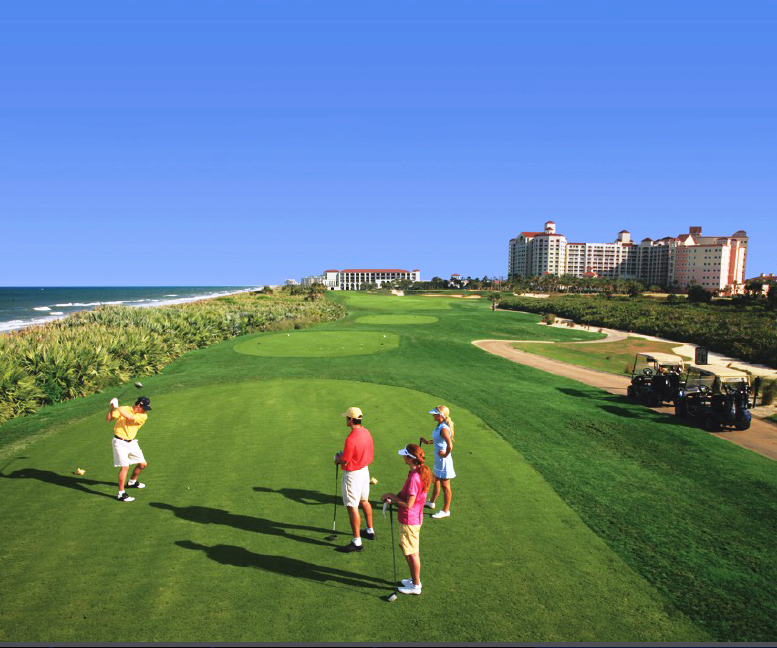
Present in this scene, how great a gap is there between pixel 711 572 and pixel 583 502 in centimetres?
241

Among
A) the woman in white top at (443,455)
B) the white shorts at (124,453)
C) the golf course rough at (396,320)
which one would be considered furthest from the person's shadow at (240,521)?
the golf course rough at (396,320)

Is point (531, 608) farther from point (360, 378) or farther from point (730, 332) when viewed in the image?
point (730, 332)

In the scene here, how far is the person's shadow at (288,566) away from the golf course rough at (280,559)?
2 centimetres

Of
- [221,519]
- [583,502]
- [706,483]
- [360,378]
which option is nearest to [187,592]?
[221,519]

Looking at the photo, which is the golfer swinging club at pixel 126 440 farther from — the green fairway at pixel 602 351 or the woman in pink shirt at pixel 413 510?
the green fairway at pixel 602 351

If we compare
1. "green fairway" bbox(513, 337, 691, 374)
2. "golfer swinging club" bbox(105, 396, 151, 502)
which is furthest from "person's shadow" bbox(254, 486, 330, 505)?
"green fairway" bbox(513, 337, 691, 374)

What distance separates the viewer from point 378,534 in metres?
7.76

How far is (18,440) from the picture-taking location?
12453 mm

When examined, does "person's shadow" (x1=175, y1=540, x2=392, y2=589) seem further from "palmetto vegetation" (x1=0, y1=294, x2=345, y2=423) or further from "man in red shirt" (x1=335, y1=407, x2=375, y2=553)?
"palmetto vegetation" (x1=0, y1=294, x2=345, y2=423)

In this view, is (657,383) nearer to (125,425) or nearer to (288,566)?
(288,566)

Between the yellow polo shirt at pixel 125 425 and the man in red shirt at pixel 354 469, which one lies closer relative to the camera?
the man in red shirt at pixel 354 469

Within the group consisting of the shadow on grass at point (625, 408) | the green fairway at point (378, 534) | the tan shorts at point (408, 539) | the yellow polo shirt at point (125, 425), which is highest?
the yellow polo shirt at point (125, 425)

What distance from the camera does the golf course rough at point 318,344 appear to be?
2859 centimetres

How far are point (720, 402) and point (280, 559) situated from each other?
14862 mm
